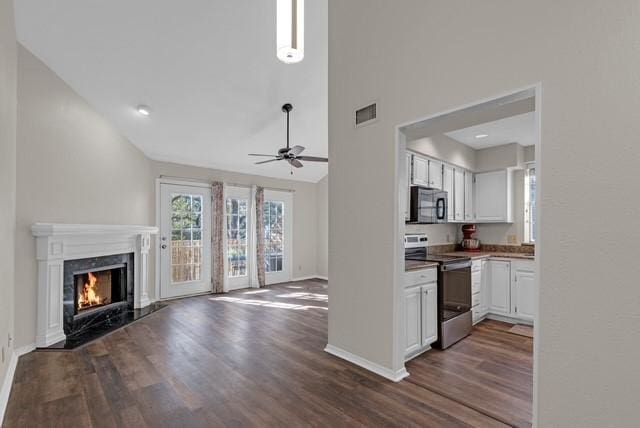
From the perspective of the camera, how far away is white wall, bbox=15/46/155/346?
3.18 metres

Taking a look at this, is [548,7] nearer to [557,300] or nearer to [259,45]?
[557,300]

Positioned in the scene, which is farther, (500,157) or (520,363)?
(500,157)

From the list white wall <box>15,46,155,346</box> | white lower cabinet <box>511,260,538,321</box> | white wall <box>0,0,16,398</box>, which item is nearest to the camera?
white wall <box>0,0,16,398</box>

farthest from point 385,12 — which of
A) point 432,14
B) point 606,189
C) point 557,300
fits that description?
point 557,300

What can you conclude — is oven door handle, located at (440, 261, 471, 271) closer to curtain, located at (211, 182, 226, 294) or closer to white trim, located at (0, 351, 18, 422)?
white trim, located at (0, 351, 18, 422)

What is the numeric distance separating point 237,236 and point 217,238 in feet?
1.75

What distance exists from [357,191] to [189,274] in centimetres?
421

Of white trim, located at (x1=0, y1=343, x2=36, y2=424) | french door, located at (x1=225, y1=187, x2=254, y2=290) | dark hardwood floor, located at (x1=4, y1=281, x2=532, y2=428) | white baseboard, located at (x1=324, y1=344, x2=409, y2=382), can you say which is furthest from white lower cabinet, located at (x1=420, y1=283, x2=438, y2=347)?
french door, located at (x1=225, y1=187, x2=254, y2=290)

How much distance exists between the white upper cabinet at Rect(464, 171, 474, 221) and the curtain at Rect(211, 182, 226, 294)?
4.38 meters

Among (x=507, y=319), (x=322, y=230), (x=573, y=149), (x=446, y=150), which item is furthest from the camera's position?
(x=322, y=230)

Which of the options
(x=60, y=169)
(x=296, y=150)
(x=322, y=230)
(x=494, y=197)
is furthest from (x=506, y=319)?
(x=60, y=169)

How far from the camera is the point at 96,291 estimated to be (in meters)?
4.39

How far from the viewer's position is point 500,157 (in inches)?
192

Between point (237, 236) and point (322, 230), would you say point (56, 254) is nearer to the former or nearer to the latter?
point (237, 236)
